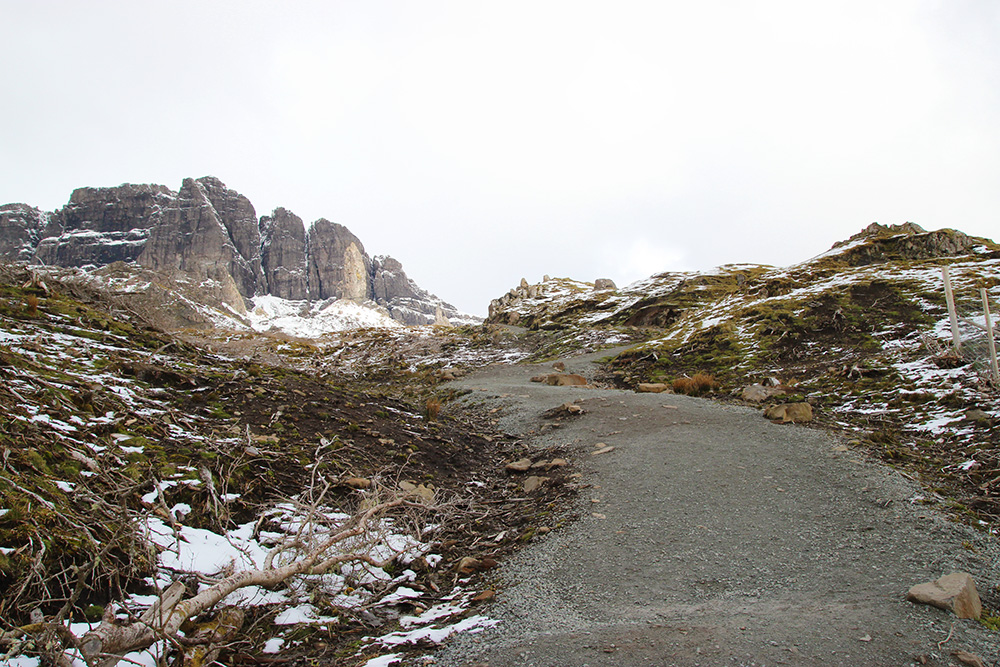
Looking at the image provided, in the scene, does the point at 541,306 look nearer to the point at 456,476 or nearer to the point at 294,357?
the point at 294,357

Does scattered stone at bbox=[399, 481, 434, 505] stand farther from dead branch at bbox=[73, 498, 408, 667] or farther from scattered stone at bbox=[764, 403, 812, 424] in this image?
scattered stone at bbox=[764, 403, 812, 424]

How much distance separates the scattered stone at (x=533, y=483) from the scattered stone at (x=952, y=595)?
590 centimetres

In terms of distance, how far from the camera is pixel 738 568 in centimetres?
546

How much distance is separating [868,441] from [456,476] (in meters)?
8.71

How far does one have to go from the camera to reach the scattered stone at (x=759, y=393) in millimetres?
14359

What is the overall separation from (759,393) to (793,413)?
9.71ft

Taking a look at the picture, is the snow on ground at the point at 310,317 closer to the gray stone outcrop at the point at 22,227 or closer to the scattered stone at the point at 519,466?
the gray stone outcrop at the point at 22,227

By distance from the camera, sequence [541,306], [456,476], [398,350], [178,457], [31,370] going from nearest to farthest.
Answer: [178,457] < [31,370] < [456,476] < [398,350] < [541,306]

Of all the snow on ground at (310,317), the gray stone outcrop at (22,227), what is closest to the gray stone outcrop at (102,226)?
the gray stone outcrop at (22,227)

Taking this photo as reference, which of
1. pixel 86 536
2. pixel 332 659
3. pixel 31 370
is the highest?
pixel 31 370

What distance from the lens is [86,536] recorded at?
432cm

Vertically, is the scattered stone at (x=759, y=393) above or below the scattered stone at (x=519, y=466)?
above

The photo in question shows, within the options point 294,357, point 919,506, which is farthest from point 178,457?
point 294,357

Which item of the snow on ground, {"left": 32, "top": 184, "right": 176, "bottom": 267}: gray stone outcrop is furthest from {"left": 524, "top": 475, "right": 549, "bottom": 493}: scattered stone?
{"left": 32, "top": 184, "right": 176, "bottom": 267}: gray stone outcrop
